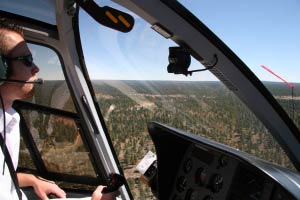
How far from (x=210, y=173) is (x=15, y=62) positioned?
122cm

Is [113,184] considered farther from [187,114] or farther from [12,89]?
[187,114]

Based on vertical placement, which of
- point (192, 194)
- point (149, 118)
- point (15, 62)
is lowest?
point (192, 194)

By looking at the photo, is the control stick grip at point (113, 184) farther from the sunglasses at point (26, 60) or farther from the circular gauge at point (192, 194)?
the sunglasses at point (26, 60)

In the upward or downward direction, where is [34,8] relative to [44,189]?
upward

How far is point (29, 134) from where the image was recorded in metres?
3.30

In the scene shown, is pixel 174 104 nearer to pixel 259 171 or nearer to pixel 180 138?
pixel 180 138

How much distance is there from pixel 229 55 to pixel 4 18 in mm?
1739

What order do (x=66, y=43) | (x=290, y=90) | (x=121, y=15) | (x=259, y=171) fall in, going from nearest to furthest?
(x=259, y=171) < (x=121, y=15) < (x=290, y=90) < (x=66, y=43)

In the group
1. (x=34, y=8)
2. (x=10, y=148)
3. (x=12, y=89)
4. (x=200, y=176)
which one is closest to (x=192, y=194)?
(x=200, y=176)

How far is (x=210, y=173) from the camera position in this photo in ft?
6.84

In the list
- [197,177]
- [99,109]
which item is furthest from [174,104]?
[197,177]

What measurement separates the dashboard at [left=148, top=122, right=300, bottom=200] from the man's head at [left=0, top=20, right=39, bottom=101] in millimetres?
939

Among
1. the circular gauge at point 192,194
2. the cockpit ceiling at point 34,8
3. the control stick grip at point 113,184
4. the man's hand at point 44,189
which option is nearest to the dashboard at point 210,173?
the circular gauge at point 192,194

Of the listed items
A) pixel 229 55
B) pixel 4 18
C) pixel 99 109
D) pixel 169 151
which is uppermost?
pixel 4 18
